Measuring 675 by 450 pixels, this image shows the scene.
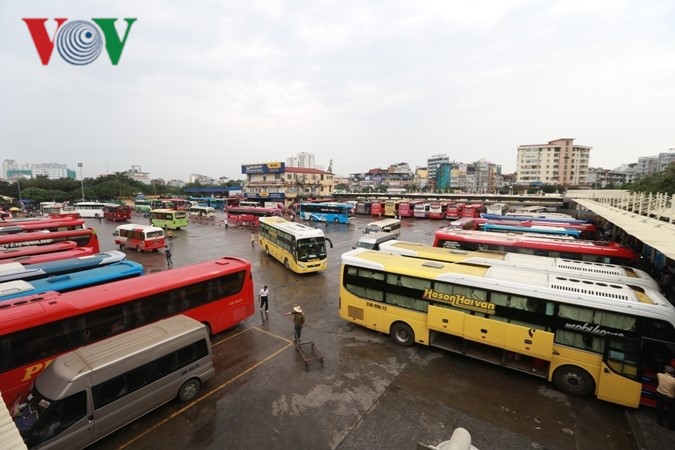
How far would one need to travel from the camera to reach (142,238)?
24656mm

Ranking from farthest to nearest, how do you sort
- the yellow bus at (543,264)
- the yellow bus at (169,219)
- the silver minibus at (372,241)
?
the yellow bus at (169,219), the silver minibus at (372,241), the yellow bus at (543,264)

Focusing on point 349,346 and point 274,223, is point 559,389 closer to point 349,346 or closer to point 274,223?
point 349,346

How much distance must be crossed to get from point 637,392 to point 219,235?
107 ft

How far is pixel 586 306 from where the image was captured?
7.48 metres

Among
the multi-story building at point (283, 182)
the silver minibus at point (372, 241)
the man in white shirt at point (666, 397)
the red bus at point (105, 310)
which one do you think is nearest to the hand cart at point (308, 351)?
the red bus at point (105, 310)

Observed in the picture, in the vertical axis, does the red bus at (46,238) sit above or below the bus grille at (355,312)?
above

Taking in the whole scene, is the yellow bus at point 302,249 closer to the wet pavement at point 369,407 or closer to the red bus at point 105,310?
the red bus at point 105,310

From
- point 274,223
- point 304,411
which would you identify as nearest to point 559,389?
point 304,411

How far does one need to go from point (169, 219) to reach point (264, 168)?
123 ft

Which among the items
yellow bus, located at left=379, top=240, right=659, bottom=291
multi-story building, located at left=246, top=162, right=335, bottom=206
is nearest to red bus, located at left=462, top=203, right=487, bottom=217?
yellow bus, located at left=379, top=240, right=659, bottom=291

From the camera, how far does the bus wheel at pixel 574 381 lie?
7.72 meters

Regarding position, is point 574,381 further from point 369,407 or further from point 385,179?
point 385,179

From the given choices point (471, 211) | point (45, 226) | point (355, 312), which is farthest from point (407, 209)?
point (45, 226)

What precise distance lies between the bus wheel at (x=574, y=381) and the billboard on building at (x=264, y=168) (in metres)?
64.4
